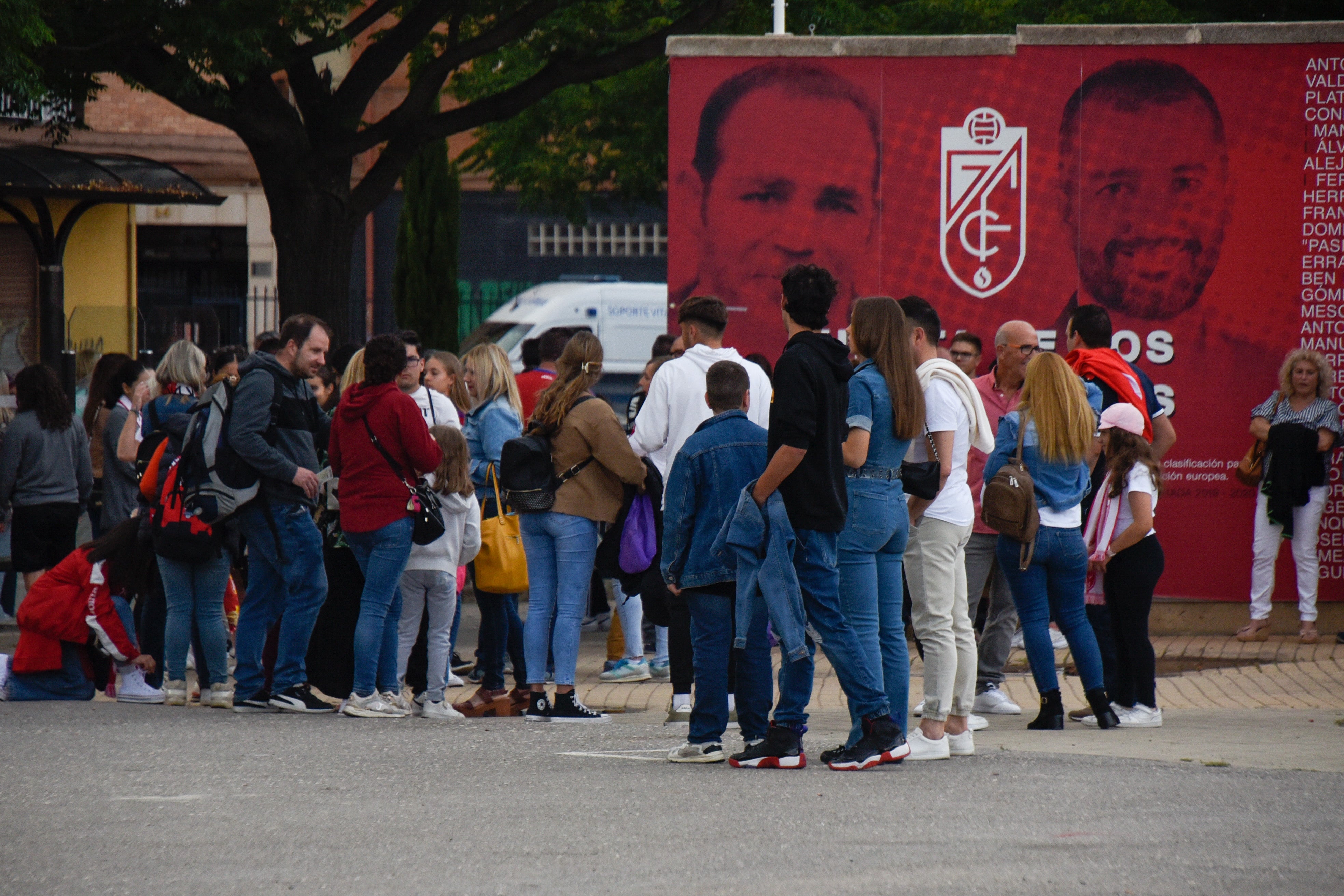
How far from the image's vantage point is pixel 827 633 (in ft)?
20.1

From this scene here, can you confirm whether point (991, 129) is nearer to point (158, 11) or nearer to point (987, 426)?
point (987, 426)

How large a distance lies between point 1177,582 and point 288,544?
5.89 m

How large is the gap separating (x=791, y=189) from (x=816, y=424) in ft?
16.4

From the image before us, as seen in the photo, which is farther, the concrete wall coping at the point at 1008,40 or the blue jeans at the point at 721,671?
the concrete wall coping at the point at 1008,40

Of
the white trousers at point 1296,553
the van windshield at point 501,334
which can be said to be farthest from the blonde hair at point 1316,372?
the van windshield at point 501,334

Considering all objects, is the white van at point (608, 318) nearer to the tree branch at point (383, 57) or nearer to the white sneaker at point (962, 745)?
the tree branch at point (383, 57)

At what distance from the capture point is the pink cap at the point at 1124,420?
7.63 meters

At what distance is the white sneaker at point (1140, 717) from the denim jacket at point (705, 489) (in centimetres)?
260

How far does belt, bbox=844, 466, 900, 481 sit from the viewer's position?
617cm

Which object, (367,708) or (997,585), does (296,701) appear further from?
(997,585)

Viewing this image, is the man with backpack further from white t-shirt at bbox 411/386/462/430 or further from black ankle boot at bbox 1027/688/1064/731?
black ankle boot at bbox 1027/688/1064/731

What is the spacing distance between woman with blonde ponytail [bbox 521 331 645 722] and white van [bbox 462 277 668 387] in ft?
49.4

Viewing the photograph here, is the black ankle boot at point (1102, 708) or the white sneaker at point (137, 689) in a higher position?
the black ankle boot at point (1102, 708)

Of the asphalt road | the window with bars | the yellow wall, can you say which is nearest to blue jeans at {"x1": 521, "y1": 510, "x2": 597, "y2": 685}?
the asphalt road
